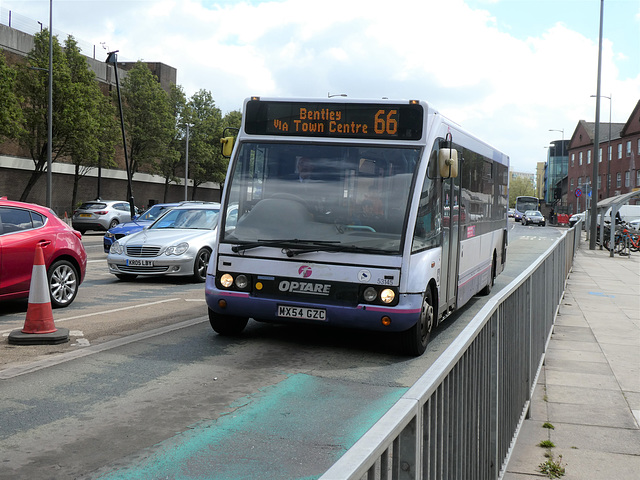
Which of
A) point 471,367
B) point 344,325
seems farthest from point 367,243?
point 471,367

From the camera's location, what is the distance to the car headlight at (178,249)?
538 inches

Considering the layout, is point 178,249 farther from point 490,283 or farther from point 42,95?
point 42,95

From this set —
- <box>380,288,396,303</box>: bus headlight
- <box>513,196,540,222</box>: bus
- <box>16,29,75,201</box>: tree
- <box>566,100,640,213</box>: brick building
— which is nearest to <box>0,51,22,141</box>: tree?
<box>16,29,75,201</box>: tree

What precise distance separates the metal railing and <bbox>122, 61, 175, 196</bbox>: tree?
1975 inches

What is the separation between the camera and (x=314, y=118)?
26.0 feet

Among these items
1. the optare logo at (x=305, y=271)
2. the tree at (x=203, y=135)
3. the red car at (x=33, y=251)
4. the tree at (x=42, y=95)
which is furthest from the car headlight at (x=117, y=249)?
the tree at (x=203, y=135)

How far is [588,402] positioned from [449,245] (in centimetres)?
296

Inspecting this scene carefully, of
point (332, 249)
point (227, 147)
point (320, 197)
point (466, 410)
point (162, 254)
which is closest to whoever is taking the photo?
point (466, 410)

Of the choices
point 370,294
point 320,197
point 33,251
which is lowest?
point 370,294

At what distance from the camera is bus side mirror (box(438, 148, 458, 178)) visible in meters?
7.74

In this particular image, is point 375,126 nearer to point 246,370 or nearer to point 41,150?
point 246,370

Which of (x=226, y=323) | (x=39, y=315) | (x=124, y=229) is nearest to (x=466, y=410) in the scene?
(x=226, y=323)

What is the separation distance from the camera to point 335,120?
25.7 feet

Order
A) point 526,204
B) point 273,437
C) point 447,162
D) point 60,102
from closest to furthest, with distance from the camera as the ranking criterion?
point 273,437
point 447,162
point 60,102
point 526,204
